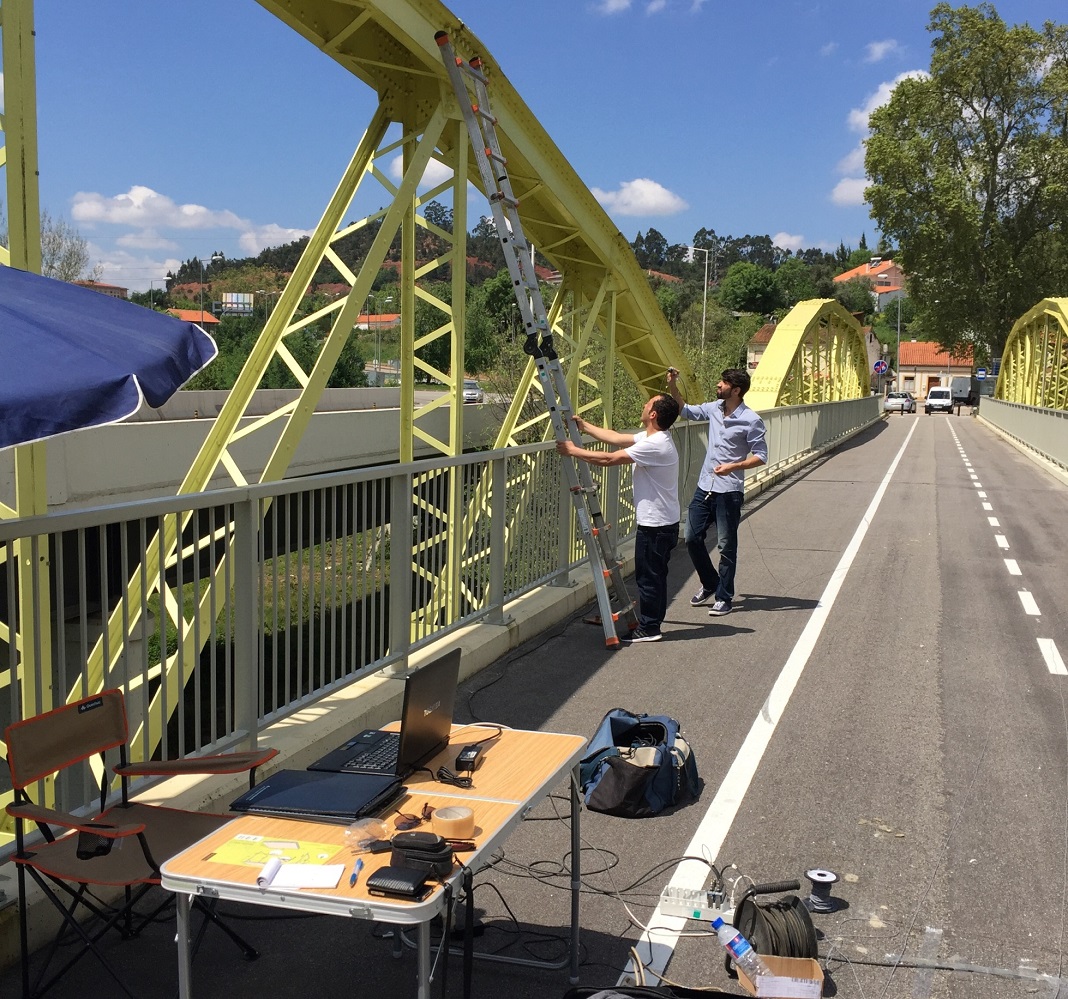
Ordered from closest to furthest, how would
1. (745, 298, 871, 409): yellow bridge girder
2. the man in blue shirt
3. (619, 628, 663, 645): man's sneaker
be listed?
1. (619, 628, 663, 645): man's sneaker
2. the man in blue shirt
3. (745, 298, 871, 409): yellow bridge girder

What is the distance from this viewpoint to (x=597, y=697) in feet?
23.5

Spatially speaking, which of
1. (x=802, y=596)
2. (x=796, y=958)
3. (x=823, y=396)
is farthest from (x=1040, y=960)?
(x=823, y=396)

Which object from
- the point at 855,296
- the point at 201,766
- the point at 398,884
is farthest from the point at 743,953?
the point at 855,296

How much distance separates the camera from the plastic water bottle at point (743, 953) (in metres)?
3.49

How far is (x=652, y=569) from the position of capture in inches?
345

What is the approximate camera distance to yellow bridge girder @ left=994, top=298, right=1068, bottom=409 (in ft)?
130

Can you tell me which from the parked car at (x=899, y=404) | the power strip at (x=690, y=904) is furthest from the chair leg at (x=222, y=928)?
the parked car at (x=899, y=404)

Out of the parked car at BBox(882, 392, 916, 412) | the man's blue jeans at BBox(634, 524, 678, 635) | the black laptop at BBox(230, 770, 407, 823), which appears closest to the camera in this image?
the black laptop at BBox(230, 770, 407, 823)

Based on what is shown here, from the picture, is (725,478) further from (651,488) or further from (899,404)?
(899,404)

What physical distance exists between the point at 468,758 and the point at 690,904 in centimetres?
123

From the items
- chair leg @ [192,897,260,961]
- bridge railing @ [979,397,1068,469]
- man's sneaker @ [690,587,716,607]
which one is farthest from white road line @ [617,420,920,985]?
bridge railing @ [979,397,1068,469]

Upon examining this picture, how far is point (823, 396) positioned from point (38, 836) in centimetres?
4111

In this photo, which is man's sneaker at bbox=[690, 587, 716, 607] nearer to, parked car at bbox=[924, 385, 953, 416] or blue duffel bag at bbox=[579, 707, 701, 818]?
blue duffel bag at bbox=[579, 707, 701, 818]

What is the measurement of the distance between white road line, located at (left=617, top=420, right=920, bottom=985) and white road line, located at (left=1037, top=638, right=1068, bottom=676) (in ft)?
5.61
